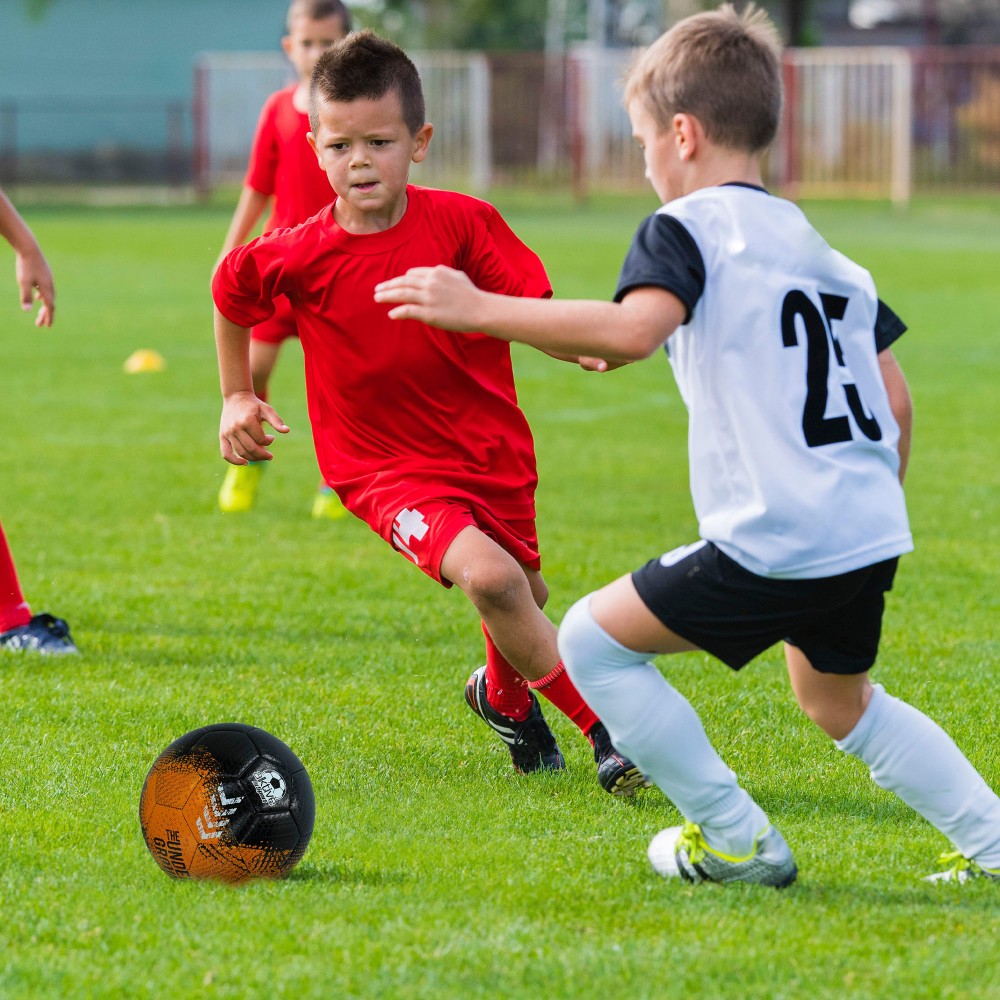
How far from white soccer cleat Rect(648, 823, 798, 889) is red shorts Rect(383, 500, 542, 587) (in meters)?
0.94

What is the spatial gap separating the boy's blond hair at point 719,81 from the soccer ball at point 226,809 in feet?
5.46

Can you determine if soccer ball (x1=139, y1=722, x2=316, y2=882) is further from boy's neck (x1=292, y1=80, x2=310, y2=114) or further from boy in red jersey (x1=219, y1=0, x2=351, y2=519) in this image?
boy's neck (x1=292, y1=80, x2=310, y2=114)

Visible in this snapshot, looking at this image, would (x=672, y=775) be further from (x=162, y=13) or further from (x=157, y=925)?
(x=162, y=13)

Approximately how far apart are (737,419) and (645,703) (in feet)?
2.06

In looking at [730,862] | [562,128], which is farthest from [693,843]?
[562,128]

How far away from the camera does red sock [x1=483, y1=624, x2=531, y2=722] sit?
4.63 meters

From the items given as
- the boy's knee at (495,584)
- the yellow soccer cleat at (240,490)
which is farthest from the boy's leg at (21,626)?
the yellow soccer cleat at (240,490)

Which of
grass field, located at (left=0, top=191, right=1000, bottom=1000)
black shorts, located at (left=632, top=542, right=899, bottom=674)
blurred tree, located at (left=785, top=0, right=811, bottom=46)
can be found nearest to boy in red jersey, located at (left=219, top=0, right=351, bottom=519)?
grass field, located at (left=0, top=191, right=1000, bottom=1000)

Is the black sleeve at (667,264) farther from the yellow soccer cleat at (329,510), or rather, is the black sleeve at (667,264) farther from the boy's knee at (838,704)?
the yellow soccer cleat at (329,510)

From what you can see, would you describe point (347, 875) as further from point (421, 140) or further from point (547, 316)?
point (421, 140)

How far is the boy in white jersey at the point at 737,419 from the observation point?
10.5 ft

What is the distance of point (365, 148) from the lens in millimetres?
4230

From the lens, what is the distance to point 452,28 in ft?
203

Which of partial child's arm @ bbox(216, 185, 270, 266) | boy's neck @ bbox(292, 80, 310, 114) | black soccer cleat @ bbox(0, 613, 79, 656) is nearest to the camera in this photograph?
black soccer cleat @ bbox(0, 613, 79, 656)
